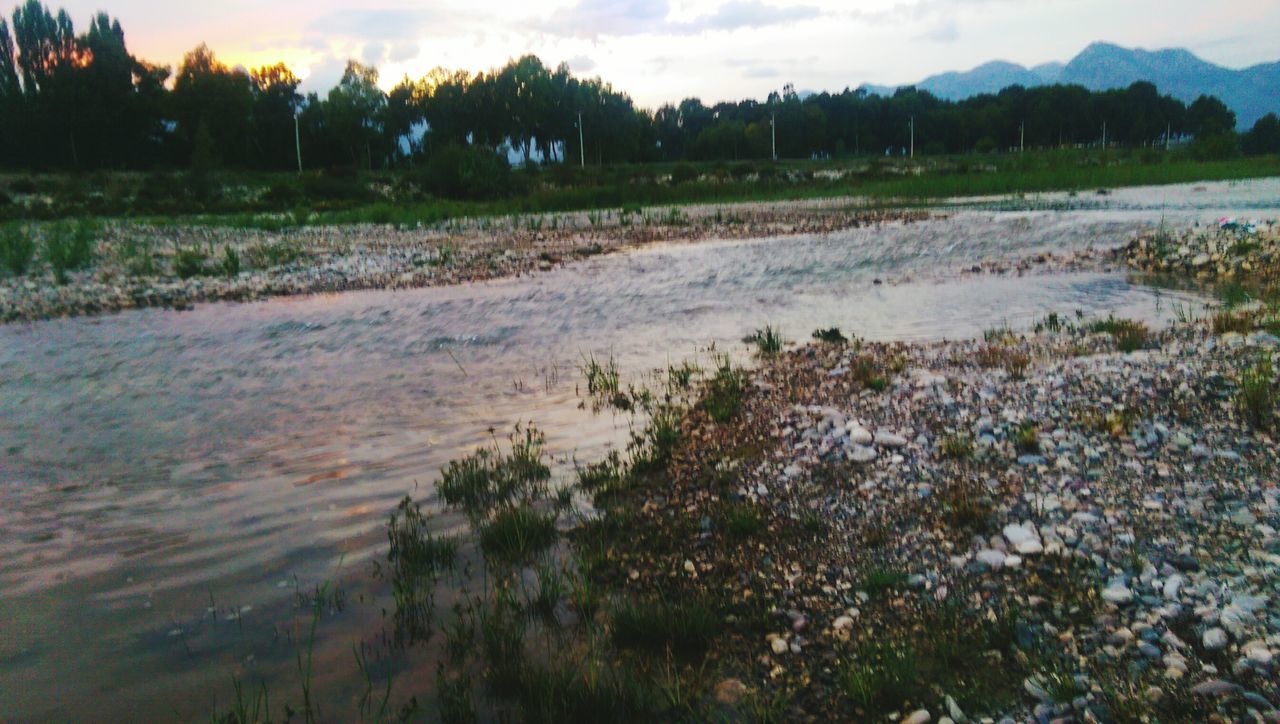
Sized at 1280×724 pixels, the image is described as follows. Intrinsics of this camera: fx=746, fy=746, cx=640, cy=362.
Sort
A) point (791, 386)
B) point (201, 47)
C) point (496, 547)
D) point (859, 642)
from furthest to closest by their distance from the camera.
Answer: point (201, 47), point (791, 386), point (496, 547), point (859, 642)

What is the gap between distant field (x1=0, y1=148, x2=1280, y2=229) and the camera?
40469 mm

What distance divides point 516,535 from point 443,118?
120m

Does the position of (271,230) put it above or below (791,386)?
above

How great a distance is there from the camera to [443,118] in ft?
376

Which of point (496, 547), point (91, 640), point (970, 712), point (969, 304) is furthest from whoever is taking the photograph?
point (969, 304)

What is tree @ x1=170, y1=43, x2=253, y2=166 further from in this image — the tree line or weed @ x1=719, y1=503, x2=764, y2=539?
weed @ x1=719, y1=503, x2=764, y2=539

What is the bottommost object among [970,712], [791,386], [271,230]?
[970,712]

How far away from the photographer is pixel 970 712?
134 inches

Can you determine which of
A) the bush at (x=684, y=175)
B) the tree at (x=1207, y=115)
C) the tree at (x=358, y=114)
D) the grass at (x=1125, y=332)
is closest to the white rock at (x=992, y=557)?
the grass at (x=1125, y=332)

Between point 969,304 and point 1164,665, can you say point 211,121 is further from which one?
point 1164,665

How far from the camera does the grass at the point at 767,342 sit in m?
11.0

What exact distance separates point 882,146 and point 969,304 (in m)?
162

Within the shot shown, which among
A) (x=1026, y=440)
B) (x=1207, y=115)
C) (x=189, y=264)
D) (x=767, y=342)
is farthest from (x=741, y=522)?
(x=1207, y=115)

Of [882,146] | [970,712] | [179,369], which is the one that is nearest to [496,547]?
[970,712]
